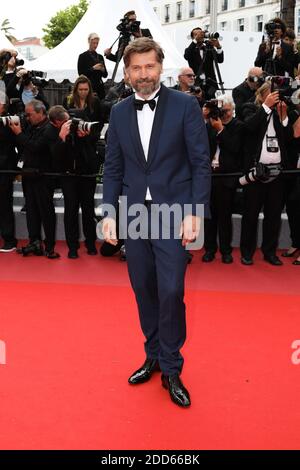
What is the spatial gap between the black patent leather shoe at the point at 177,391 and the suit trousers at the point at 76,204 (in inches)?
139

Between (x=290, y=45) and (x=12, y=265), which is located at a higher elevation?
(x=290, y=45)

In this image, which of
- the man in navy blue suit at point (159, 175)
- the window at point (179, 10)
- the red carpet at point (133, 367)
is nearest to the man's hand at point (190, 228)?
the man in navy blue suit at point (159, 175)

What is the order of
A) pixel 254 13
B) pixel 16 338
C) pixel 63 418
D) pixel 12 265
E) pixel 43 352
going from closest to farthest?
pixel 63 418, pixel 43 352, pixel 16 338, pixel 12 265, pixel 254 13

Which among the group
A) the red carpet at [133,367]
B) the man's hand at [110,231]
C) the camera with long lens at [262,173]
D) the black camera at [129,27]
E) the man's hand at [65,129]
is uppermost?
the black camera at [129,27]

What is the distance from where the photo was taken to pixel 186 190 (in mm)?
3133

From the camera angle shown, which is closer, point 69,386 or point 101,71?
point 69,386

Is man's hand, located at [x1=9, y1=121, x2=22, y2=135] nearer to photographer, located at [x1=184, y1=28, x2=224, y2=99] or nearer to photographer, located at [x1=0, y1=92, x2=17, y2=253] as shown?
photographer, located at [x1=0, y1=92, x2=17, y2=253]

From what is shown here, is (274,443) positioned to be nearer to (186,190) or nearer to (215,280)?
(186,190)

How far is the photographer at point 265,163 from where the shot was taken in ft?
19.5

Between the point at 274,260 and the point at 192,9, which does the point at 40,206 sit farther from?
the point at 192,9

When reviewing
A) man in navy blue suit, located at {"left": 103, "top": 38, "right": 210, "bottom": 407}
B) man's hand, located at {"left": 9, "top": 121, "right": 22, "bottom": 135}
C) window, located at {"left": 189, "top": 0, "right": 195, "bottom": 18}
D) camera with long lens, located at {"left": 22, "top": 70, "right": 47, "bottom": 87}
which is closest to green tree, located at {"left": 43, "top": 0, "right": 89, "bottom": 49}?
window, located at {"left": 189, "top": 0, "right": 195, "bottom": 18}

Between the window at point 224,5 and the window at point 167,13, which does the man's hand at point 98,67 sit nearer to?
the window at point 224,5

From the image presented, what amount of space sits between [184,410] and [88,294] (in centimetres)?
228

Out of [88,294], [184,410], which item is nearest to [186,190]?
[184,410]
